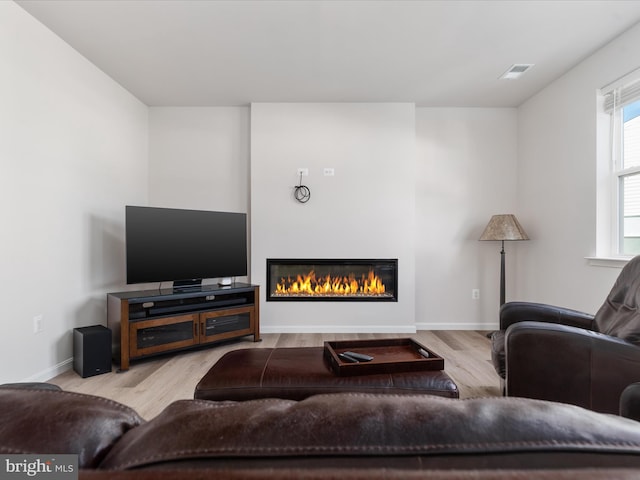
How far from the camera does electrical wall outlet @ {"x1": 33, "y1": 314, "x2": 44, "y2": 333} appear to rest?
2.64m

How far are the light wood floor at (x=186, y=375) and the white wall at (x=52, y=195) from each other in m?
0.50

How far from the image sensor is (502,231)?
385cm

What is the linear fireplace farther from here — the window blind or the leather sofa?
the leather sofa

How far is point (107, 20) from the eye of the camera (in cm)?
262

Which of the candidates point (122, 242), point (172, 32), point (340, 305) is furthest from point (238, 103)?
point (340, 305)

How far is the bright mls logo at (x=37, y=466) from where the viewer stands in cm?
39

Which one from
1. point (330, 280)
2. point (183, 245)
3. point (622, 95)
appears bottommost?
point (330, 280)

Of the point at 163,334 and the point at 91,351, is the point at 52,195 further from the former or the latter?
the point at 163,334

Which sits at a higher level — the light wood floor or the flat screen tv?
the flat screen tv

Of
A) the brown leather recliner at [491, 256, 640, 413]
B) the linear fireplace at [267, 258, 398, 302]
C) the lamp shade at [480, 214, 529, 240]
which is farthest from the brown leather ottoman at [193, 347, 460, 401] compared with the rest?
the lamp shade at [480, 214, 529, 240]

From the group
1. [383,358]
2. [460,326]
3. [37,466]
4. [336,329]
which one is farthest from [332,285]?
[37,466]

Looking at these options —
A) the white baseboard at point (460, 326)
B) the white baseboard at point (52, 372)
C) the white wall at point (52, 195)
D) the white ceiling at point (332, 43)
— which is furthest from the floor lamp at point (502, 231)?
the white baseboard at point (52, 372)

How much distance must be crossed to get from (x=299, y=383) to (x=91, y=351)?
2.16 meters

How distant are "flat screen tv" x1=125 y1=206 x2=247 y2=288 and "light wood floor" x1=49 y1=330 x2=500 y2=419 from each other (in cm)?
77
